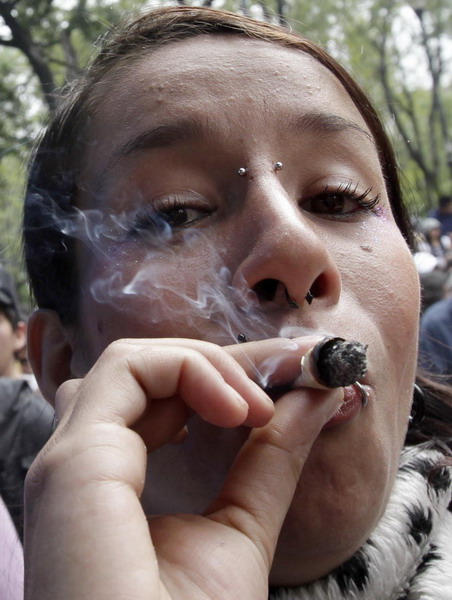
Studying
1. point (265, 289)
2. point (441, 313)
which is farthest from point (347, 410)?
point (441, 313)

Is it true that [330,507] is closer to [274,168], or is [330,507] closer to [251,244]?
[251,244]

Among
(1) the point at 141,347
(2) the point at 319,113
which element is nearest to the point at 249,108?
(2) the point at 319,113

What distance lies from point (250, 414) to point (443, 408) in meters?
1.26

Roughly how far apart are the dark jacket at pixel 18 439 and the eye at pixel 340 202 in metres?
1.18

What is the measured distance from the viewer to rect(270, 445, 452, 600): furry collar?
153cm

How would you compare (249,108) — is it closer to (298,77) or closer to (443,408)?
(298,77)

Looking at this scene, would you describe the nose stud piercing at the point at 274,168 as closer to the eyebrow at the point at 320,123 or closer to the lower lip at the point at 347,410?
the eyebrow at the point at 320,123

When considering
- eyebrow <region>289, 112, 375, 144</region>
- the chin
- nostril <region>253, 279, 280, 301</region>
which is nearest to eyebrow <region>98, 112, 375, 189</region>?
eyebrow <region>289, 112, 375, 144</region>

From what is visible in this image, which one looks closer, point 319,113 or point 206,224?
point 206,224

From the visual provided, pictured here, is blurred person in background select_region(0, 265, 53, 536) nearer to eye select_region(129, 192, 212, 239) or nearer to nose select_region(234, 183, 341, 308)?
eye select_region(129, 192, 212, 239)

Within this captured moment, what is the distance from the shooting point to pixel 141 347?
1254 mm

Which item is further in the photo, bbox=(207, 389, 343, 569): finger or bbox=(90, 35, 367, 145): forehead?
bbox=(90, 35, 367, 145): forehead

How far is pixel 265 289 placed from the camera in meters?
1.45

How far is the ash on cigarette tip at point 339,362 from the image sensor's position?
1175 mm
